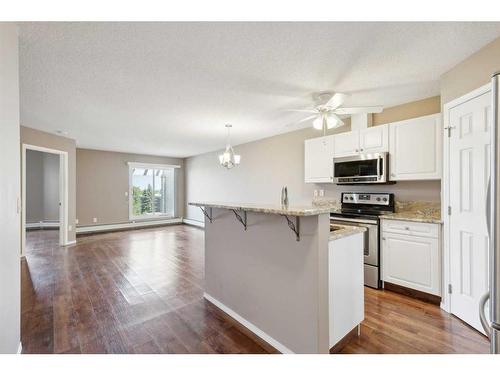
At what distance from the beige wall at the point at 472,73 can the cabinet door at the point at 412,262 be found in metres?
1.53

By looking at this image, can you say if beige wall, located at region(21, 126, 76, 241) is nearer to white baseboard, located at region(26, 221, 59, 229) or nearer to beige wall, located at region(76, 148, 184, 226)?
beige wall, located at region(76, 148, 184, 226)

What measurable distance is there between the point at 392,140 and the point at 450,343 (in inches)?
87.8

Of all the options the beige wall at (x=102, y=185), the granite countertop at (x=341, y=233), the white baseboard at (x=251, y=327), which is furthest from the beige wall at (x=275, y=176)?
the white baseboard at (x=251, y=327)

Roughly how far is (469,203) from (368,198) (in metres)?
1.40

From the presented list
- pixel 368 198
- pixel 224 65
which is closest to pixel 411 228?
pixel 368 198

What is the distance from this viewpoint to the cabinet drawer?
8.20 feet

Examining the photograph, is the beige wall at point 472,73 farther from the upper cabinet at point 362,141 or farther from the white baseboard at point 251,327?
the white baseboard at point 251,327

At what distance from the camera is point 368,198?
11.4ft

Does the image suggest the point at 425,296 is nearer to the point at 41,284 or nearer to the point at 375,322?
the point at 375,322

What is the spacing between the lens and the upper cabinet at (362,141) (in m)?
3.10

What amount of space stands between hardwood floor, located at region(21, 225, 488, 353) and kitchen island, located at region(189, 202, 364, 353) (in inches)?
7.3

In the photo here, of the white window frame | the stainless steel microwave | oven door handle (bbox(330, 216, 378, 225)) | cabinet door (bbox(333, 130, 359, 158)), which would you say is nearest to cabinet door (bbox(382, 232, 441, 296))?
oven door handle (bbox(330, 216, 378, 225))
